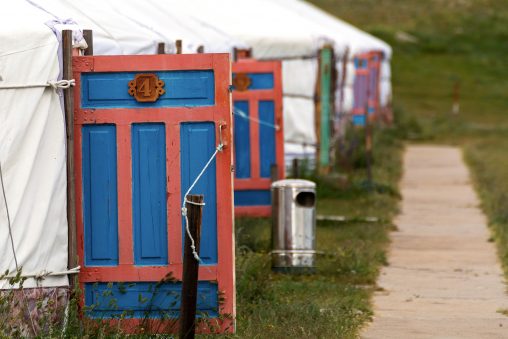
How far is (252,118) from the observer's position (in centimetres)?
1233

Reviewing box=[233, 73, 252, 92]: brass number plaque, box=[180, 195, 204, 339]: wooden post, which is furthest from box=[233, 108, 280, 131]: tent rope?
box=[180, 195, 204, 339]: wooden post

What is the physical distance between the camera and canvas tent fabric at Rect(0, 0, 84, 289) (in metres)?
6.67

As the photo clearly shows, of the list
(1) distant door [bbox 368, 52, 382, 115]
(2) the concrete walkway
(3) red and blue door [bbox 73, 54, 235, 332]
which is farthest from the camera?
(1) distant door [bbox 368, 52, 382, 115]

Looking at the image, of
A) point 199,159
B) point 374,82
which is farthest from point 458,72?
point 199,159

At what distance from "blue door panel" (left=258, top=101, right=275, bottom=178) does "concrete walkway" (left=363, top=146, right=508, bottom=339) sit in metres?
1.32

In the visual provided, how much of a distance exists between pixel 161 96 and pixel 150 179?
16.7 inches

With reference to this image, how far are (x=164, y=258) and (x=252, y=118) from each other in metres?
5.42

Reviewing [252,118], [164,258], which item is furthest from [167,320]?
[252,118]

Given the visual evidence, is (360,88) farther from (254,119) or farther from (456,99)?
(254,119)

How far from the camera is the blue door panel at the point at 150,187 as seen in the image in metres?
6.95

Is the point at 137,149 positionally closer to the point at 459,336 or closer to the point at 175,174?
the point at 175,174

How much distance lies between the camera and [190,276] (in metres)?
6.47

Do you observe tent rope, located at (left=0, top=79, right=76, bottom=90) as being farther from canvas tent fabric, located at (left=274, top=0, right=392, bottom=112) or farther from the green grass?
canvas tent fabric, located at (left=274, top=0, right=392, bottom=112)

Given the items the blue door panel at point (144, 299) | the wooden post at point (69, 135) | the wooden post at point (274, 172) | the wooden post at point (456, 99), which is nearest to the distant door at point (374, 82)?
the wooden post at point (456, 99)
